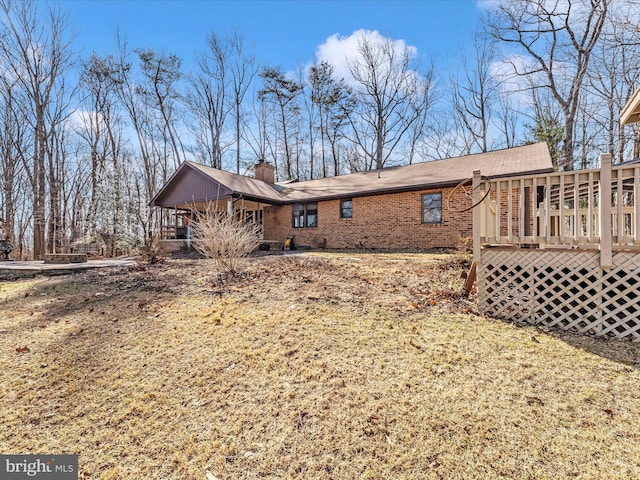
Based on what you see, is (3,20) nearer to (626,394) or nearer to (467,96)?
(626,394)

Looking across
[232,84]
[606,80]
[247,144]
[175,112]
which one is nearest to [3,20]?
[175,112]

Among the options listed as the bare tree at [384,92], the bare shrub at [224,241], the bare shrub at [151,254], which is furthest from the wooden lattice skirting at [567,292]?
the bare tree at [384,92]

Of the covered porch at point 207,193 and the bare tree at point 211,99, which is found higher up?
the bare tree at point 211,99

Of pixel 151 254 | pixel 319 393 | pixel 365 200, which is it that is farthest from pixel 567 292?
pixel 365 200

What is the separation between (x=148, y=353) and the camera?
11.7 feet

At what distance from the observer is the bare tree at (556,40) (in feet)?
51.2

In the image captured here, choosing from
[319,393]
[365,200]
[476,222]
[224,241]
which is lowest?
[319,393]

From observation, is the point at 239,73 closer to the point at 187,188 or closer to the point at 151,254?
the point at 187,188

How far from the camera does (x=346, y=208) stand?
46.2 ft

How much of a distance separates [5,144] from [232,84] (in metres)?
15.6

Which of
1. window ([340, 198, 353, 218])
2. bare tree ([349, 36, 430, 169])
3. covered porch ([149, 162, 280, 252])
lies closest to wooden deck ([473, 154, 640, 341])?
window ([340, 198, 353, 218])

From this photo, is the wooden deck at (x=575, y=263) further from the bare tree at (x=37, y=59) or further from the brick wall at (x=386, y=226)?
the bare tree at (x=37, y=59)

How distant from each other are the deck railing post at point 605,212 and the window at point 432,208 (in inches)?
318

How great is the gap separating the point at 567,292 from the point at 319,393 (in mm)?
3247
